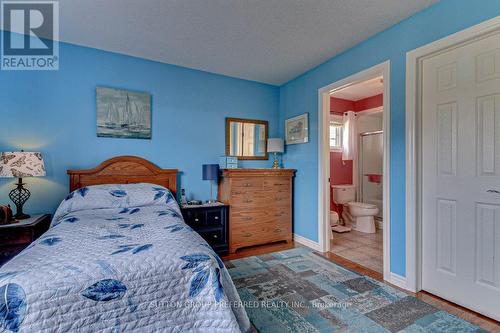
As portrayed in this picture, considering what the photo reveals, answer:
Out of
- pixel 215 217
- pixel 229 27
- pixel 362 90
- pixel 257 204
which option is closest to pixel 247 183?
pixel 257 204

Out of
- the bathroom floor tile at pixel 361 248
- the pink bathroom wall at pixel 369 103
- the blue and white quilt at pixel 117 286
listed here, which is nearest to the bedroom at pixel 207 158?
the blue and white quilt at pixel 117 286

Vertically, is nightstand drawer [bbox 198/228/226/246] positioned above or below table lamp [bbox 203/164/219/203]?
below

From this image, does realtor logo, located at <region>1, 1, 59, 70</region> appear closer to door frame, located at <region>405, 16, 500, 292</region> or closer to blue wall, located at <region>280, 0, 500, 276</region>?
blue wall, located at <region>280, 0, 500, 276</region>

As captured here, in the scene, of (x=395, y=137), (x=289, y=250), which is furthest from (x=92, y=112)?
(x=395, y=137)

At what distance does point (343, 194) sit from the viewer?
174 inches

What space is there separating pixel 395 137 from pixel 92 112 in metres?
3.28

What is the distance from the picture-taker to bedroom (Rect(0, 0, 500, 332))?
48.3 inches

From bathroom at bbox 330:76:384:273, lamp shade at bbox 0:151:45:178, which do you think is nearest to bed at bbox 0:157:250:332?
lamp shade at bbox 0:151:45:178

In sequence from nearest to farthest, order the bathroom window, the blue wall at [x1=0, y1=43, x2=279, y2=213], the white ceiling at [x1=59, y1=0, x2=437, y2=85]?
the white ceiling at [x1=59, y1=0, x2=437, y2=85]
the blue wall at [x1=0, y1=43, x2=279, y2=213]
the bathroom window

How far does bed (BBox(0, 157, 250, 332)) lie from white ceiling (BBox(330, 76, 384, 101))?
337 centimetres

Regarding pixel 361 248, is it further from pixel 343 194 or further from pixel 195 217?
pixel 195 217

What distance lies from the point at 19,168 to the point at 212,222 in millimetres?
1962

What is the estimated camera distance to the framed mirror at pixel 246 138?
11.9 ft

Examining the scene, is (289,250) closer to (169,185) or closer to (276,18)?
(169,185)
